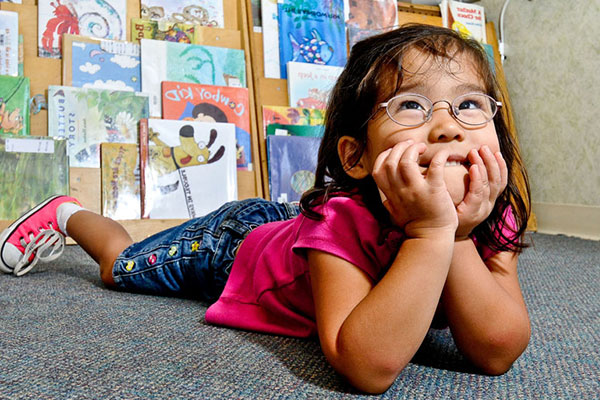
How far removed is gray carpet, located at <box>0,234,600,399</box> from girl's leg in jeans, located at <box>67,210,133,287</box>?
3.2 inches

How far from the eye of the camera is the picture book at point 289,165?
1879 millimetres

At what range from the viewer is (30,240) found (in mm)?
1127

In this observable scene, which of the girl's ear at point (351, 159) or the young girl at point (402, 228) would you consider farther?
the girl's ear at point (351, 159)

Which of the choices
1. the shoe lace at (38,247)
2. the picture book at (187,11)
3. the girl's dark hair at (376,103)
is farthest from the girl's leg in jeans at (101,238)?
the picture book at (187,11)

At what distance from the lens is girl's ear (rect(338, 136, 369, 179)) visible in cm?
59

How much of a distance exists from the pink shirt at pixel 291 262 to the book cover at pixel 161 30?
1.25 m

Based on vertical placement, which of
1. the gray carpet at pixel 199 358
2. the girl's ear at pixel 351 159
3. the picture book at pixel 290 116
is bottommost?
the gray carpet at pixel 199 358

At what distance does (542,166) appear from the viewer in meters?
2.11

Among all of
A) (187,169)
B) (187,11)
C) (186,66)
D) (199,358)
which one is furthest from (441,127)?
(187,11)

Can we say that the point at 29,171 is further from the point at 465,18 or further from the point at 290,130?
the point at 465,18

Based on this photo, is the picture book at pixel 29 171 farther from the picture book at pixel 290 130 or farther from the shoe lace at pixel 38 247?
the picture book at pixel 290 130

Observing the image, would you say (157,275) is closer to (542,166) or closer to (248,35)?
(248,35)

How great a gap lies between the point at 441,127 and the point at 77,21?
158cm

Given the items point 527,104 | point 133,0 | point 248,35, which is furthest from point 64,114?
point 527,104
